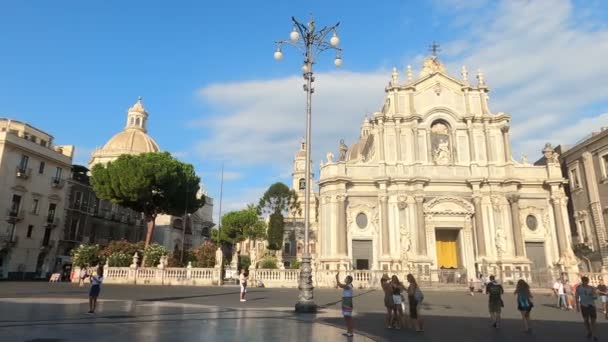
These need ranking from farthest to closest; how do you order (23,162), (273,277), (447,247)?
(23,162) < (447,247) < (273,277)

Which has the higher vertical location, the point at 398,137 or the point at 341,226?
the point at 398,137

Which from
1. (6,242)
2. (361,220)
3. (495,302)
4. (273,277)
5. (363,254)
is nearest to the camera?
(495,302)

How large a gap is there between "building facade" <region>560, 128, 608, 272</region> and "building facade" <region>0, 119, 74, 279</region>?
46.1 m

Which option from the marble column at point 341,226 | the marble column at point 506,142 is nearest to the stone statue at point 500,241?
the marble column at point 506,142

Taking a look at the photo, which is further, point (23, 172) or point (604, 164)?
point (23, 172)

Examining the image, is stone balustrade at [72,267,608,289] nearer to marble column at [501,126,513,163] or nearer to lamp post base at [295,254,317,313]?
marble column at [501,126,513,163]

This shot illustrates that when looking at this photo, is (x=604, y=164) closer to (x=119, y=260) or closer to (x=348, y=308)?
(x=348, y=308)

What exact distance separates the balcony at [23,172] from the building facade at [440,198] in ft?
84.9

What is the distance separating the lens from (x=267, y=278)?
28.2 m

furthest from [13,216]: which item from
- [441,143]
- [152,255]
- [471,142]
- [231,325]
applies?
[471,142]

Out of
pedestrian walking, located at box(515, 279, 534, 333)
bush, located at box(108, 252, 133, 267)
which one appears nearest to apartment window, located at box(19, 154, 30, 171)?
bush, located at box(108, 252, 133, 267)

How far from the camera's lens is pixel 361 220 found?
34094 mm

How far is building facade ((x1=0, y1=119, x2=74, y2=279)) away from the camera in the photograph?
112ft

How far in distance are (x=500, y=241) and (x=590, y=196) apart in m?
8.09
